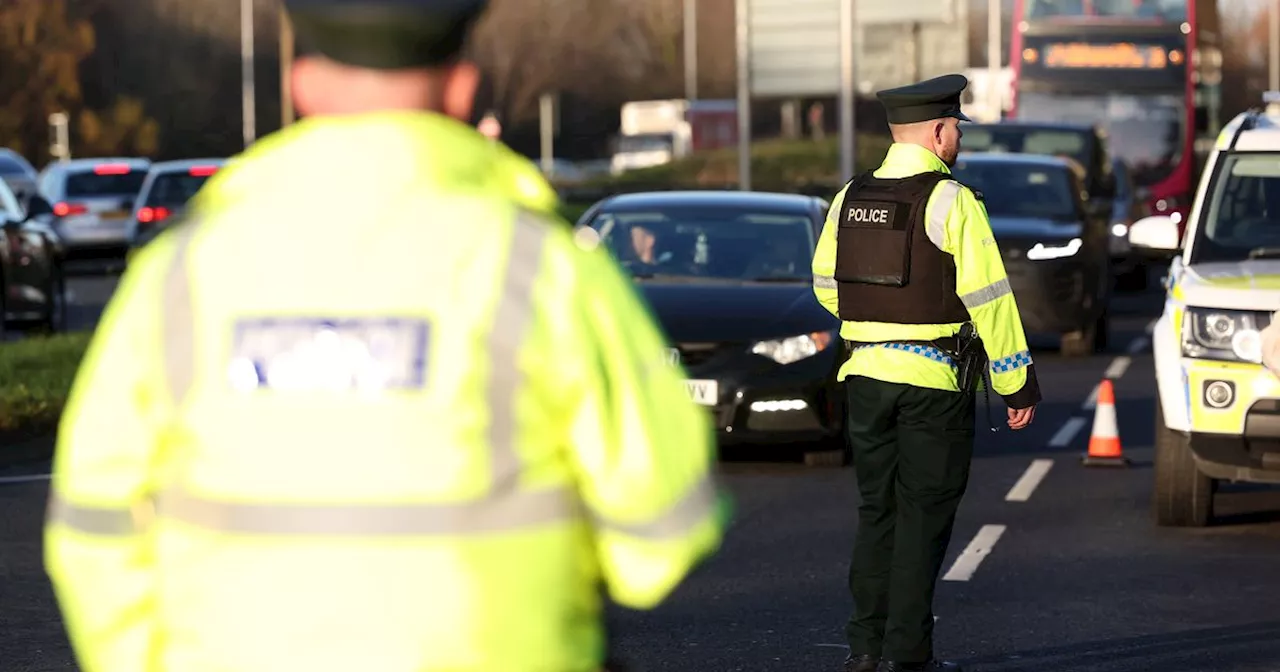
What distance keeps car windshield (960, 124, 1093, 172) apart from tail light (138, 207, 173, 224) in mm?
9239

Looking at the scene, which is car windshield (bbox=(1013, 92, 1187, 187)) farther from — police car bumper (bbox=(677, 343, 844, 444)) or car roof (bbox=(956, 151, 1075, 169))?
police car bumper (bbox=(677, 343, 844, 444))

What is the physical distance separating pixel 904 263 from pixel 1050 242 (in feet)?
42.6

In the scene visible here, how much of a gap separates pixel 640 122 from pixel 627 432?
67.8 metres

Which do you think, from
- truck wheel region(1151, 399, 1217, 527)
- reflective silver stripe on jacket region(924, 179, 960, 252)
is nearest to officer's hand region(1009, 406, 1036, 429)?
reflective silver stripe on jacket region(924, 179, 960, 252)

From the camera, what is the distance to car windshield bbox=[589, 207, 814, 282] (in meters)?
13.9

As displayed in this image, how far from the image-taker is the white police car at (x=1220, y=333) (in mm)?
10219

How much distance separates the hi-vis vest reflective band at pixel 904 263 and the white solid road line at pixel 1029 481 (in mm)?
4949

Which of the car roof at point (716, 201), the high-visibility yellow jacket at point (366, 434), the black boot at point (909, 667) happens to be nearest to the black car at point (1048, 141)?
the car roof at point (716, 201)

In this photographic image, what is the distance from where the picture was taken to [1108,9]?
3184cm

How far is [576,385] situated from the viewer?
2783 millimetres

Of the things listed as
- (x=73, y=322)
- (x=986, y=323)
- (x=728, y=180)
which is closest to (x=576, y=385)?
(x=986, y=323)

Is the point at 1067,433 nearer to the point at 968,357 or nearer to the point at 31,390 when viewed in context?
the point at 31,390

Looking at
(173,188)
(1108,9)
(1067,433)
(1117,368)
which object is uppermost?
(1108,9)

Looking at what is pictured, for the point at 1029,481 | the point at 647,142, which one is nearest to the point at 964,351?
the point at 1029,481
